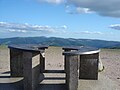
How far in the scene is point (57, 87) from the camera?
822 centimetres

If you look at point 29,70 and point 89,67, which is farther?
point 89,67

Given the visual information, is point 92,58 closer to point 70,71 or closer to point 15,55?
point 70,71

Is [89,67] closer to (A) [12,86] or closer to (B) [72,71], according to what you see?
(B) [72,71]

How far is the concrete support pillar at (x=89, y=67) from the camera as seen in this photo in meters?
9.54

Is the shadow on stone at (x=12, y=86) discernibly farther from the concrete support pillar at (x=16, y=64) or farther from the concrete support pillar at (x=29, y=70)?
the concrete support pillar at (x=16, y=64)

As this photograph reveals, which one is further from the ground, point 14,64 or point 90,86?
point 14,64

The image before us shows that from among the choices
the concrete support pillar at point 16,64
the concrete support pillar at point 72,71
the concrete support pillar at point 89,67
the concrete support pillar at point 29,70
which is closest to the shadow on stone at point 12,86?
the concrete support pillar at point 29,70

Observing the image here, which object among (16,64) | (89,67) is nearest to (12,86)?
(16,64)

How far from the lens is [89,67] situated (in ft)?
31.6

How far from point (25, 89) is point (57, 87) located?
105cm

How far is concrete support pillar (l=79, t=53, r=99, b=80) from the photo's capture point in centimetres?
954

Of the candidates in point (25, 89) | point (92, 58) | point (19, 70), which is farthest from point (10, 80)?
point (92, 58)

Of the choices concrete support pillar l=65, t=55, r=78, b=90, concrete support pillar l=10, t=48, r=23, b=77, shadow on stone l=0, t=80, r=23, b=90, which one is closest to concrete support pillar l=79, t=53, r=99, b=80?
concrete support pillar l=65, t=55, r=78, b=90

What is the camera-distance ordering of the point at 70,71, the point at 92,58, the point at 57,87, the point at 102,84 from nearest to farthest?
the point at 70,71, the point at 57,87, the point at 102,84, the point at 92,58
